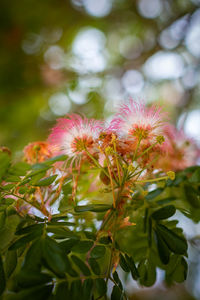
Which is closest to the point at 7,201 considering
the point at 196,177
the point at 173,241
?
the point at 173,241

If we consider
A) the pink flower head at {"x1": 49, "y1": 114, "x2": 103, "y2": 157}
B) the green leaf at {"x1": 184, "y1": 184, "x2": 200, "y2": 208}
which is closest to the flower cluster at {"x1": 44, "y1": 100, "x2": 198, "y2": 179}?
the pink flower head at {"x1": 49, "y1": 114, "x2": 103, "y2": 157}

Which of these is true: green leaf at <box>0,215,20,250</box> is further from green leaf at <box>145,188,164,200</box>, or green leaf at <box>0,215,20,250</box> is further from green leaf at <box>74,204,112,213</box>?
green leaf at <box>145,188,164,200</box>

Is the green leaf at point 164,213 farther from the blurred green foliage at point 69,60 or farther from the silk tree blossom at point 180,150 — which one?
the blurred green foliage at point 69,60

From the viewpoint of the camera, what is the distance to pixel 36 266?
492mm

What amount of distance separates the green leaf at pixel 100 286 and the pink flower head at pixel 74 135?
308 millimetres

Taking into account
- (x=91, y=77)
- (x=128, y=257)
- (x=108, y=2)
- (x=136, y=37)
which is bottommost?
(x=128, y=257)

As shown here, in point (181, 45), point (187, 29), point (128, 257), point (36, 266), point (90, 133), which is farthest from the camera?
point (181, 45)

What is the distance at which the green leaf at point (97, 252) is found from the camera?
23.1 inches

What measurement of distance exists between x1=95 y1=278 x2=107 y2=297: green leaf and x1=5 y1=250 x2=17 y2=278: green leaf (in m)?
0.17

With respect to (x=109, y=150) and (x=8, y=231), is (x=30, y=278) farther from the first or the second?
(x=109, y=150)

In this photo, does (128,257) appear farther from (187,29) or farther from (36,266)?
(187,29)

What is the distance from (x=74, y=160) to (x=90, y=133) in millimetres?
113

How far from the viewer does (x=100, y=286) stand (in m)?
0.57

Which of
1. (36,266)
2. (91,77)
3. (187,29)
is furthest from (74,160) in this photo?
(187,29)
